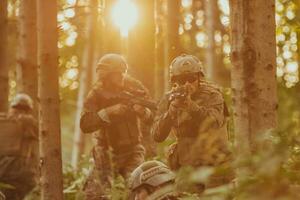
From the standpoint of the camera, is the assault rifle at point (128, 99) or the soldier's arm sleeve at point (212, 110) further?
the assault rifle at point (128, 99)

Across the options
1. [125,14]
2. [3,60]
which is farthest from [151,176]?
[3,60]

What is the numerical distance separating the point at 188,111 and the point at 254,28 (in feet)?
6.15

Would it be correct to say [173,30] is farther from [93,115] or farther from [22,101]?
[93,115]

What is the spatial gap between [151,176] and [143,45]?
232 inches

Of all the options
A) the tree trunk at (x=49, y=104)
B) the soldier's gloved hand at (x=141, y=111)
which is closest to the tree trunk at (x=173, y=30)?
the soldier's gloved hand at (x=141, y=111)

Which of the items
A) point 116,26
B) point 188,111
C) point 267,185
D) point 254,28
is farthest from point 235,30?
point 116,26

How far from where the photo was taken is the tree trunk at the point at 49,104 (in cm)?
850

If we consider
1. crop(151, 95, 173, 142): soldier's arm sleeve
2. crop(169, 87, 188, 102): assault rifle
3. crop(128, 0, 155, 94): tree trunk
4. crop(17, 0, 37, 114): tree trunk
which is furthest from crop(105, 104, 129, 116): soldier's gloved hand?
crop(17, 0, 37, 114): tree trunk

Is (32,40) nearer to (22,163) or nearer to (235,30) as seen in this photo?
(22,163)

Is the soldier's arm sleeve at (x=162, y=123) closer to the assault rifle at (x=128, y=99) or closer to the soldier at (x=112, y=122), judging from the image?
the assault rifle at (x=128, y=99)

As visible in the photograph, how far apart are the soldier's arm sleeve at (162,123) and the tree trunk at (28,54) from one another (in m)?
5.72

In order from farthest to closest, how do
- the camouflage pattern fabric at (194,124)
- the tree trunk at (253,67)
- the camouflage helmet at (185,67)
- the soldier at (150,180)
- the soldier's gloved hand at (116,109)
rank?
the soldier's gloved hand at (116,109)
the camouflage helmet at (185,67)
the camouflage pattern fabric at (194,124)
the soldier at (150,180)
the tree trunk at (253,67)

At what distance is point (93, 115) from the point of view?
10.2 m

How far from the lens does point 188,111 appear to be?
8.08 metres
